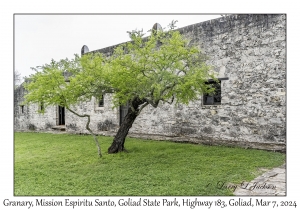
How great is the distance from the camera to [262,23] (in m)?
7.12

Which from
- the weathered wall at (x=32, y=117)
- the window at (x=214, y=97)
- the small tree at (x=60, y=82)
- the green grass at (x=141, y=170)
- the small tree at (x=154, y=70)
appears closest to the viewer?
the green grass at (x=141, y=170)

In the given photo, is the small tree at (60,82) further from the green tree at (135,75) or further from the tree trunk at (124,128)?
the tree trunk at (124,128)

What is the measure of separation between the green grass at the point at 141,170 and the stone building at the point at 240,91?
641 millimetres

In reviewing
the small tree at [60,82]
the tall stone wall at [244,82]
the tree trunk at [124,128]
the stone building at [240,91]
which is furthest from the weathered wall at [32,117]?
the small tree at [60,82]

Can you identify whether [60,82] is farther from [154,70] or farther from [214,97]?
[214,97]

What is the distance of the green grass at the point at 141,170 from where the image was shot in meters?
4.32

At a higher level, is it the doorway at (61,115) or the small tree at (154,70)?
the small tree at (154,70)

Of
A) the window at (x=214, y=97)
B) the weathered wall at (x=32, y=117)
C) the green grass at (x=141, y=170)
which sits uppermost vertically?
the window at (x=214, y=97)

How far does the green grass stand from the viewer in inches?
170

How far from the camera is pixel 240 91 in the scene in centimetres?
757

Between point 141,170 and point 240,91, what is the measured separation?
12.9 feet

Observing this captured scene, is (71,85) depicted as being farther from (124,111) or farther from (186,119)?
(124,111)

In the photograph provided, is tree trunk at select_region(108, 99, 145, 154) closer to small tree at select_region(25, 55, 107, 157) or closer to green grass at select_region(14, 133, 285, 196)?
green grass at select_region(14, 133, 285, 196)

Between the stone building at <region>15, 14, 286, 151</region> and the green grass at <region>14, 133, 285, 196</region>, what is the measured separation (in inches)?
25.2
